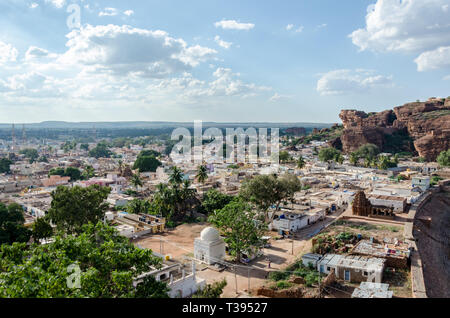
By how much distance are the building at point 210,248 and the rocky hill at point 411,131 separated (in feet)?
237

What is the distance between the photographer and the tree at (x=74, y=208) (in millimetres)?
23458

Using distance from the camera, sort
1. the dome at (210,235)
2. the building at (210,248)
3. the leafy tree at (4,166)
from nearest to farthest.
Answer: the building at (210,248) < the dome at (210,235) < the leafy tree at (4,166)

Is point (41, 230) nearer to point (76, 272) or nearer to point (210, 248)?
point (210, 248)

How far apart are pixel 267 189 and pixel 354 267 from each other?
11029 millimetres

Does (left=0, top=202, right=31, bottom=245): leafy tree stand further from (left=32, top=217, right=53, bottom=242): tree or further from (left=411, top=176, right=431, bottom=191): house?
(left=411, top=176, right=431, bottom=191): house

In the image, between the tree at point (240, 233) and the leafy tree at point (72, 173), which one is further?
the leafy tree at point (72, 173)

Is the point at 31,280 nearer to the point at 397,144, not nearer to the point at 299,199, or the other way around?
the point at 299,199

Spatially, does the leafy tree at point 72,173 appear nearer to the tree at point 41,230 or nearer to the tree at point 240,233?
the tree at point 41,230

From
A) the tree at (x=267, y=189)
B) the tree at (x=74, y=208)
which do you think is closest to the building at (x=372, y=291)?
the tree at (x=267, y=189)

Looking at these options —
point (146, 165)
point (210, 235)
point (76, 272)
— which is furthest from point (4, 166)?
point (76, 272)

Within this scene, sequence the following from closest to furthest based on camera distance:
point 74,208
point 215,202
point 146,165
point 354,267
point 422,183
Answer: point 354,267, point 74,208, point 215,202, point 422,183, point 146,165

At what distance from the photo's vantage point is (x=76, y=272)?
11117 millimetres

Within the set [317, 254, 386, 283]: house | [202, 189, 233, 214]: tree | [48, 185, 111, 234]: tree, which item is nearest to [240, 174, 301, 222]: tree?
[202, 189, 233, 214]: tree
